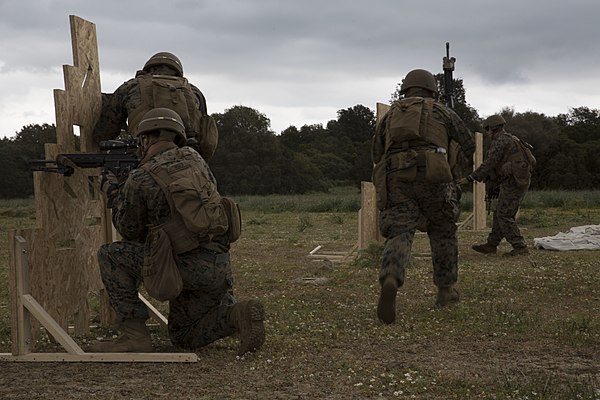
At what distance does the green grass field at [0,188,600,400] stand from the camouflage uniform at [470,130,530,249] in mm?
1331

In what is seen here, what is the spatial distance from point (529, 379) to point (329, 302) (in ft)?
10.9

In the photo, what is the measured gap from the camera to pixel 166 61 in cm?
638

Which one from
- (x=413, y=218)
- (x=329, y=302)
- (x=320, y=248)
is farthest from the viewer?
(x=320, y=248)

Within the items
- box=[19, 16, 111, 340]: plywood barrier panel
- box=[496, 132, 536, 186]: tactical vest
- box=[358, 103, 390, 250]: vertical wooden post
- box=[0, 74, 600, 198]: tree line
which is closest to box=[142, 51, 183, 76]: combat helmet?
box=[19, 16, 111, 340]: plywood barrier panel

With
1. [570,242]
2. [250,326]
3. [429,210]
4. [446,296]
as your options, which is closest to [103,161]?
[250,326]

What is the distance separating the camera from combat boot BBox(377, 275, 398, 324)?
636cm

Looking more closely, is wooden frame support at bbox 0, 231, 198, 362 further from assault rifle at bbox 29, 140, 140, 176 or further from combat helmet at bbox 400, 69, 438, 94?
combat helmet at bbox 400, 69, 438, 94

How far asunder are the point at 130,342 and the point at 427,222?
9.63 feet

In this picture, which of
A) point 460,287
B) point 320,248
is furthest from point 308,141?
point 460,287

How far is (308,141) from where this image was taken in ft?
205

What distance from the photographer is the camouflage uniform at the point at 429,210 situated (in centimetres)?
681

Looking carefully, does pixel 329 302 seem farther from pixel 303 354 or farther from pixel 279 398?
pixel 279 398

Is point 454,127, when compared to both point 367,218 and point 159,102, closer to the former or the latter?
point 159,102

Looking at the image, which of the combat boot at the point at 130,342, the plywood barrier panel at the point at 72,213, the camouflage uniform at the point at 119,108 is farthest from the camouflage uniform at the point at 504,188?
the combat boot at the point at 130,342
